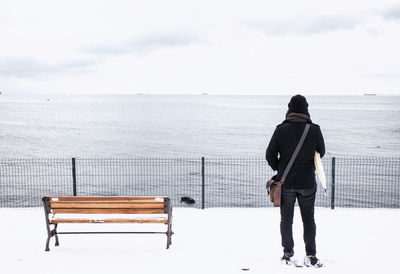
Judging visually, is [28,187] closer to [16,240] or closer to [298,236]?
[16,240]

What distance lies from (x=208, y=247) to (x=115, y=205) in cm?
170

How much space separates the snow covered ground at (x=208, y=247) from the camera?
206 inches

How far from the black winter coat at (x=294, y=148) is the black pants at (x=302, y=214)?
0.36 ft

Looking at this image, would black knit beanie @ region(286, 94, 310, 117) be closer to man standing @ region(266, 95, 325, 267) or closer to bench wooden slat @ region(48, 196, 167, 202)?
man standing @ region(266, 95, 325, 267)

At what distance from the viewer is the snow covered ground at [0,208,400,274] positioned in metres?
5.24

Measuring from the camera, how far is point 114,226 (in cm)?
740

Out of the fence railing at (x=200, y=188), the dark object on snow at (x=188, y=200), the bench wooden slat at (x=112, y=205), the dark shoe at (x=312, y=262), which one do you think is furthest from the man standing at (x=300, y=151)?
the dark object on snow at (x=188, y=200)

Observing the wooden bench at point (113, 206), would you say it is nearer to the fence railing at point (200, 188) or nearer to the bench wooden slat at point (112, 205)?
the bench wooden slat at point (112, 205)

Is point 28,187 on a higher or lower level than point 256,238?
lower

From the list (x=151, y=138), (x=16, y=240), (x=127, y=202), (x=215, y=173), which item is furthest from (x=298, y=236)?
(x=151, y=138)

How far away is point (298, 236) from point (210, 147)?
34265 millimetres

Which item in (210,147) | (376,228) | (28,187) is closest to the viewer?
(376,228)

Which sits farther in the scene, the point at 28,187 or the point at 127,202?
the point at 28,187

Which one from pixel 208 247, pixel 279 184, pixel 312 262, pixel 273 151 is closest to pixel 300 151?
pixel 273 151
